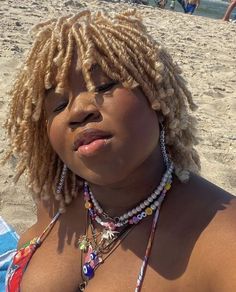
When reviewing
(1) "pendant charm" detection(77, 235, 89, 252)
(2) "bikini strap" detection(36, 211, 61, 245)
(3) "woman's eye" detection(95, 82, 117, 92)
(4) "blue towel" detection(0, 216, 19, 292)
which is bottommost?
(4) "blue towel" detection(0, 216, 19, 292)

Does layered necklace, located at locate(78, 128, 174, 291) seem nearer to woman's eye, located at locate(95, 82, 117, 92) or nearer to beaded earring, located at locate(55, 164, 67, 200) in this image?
beaded earring, located at locate(55, 164, 67, 200)

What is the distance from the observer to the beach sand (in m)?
3.05

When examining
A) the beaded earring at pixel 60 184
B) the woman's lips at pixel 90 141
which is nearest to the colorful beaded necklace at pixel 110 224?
the beaded earring at pixel 60 184

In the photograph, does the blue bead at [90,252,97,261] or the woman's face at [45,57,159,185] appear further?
the blue bead at [90,252,97,261]

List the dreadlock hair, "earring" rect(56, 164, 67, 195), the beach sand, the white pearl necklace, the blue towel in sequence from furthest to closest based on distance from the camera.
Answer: the beach sand < the blue towel < "earring" rect(56, 164, 67, 195) < the white pearl necklace < the dreadlock hair

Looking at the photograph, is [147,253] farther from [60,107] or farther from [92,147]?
[60,107]

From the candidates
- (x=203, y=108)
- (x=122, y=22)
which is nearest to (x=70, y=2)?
(x=203, y=108)

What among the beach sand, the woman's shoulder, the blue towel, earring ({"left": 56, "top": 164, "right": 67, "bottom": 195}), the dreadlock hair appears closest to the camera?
the woman's shoulder

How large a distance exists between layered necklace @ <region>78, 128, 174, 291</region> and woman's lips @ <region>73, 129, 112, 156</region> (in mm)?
269

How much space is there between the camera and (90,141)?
52.4 inches

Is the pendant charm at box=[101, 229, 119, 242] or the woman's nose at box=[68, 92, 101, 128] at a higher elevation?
the woman's nose at box=[68, 92, 101, 128]

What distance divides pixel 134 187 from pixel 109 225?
6.7 inches

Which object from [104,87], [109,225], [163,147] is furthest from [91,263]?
[104,87]

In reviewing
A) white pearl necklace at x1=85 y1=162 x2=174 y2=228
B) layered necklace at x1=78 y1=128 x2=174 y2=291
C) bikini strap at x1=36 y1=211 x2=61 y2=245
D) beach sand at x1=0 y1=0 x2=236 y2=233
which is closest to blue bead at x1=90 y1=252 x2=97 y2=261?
layered necklace at x1=78 y1=128 x2=174 y2=291
